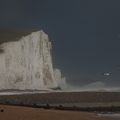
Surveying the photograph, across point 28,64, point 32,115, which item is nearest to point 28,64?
point 28,64

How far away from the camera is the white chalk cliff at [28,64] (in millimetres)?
95312

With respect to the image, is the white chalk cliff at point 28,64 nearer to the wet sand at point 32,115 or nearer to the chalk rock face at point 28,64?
the chalk rock face at point 28,64

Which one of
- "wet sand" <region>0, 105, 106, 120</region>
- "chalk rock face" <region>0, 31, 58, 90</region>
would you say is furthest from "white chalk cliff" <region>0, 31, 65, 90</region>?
"wet sand" <region>0, 105, 106, 120</region>

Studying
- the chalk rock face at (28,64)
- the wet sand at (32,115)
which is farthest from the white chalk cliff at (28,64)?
the wet sand at (32,115)

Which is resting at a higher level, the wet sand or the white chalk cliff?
the white chalk cliff

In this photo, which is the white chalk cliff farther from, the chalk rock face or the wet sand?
the wet sand

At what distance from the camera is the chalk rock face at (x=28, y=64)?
9538 cm

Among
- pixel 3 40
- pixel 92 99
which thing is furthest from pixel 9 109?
pixel 3 40

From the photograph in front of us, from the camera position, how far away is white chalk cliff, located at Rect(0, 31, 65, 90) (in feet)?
313

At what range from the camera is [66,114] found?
4091cm

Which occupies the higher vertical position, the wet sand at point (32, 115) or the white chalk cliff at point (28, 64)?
Result: the white chalk cliff at point (28, 64)

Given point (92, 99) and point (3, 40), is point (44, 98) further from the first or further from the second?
point (3, 40)

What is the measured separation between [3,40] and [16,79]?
745 cm

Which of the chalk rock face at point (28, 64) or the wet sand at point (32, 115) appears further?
the chalk rock face at point (28, 64)
